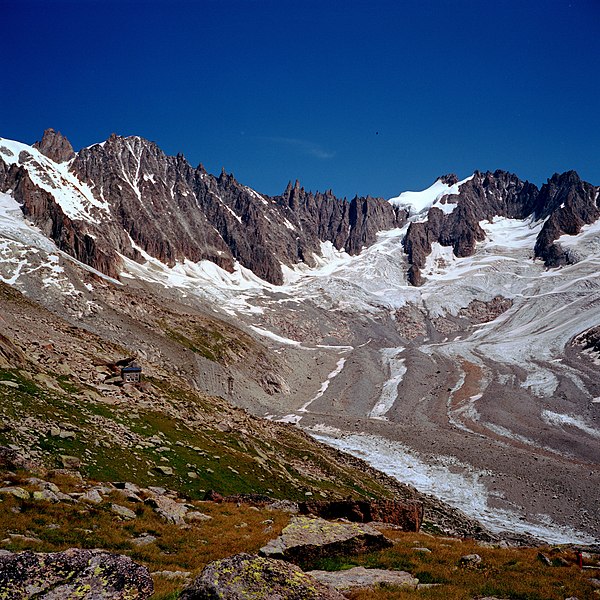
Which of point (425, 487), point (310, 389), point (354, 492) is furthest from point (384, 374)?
point (354, 492)

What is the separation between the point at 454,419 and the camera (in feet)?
351

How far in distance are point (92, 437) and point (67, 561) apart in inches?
802

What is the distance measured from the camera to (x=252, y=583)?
8984 mm

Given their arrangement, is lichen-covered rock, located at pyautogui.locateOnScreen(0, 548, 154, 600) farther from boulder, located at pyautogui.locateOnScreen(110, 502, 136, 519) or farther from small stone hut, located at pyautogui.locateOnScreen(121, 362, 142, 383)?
small stone hut, located at pyautogui.locateOnScreen(121, 362, 142, 383)

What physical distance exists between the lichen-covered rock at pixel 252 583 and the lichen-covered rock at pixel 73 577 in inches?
56.9

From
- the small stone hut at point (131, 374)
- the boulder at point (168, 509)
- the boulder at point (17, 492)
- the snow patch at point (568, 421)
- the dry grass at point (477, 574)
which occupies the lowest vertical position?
the boulder at point (168, 509)

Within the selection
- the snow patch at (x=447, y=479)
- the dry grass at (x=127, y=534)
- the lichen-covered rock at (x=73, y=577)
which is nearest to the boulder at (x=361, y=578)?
the dry grass at (x=127, y=534)

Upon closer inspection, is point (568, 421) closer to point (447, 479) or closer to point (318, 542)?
point (447, 479)

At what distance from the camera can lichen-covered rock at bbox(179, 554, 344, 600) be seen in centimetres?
855

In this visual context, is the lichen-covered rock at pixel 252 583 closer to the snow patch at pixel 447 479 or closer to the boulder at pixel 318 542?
the boulder at pixel 318 542

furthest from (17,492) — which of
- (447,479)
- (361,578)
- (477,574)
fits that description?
(447,479)

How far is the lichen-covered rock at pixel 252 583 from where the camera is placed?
8.55 metres

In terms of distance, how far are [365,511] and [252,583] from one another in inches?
691

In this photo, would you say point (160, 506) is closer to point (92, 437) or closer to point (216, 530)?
point (216, 530)
